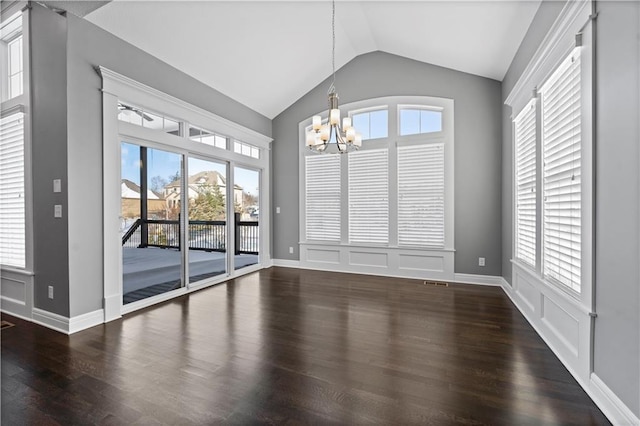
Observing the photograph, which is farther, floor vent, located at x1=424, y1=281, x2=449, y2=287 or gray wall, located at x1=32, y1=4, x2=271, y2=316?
floor vent, located at x1=424, y1=281, x2=449, y2=287

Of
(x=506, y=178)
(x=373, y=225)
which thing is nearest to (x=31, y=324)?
(x=373, y=225)

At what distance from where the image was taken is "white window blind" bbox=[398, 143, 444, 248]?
5.08 m

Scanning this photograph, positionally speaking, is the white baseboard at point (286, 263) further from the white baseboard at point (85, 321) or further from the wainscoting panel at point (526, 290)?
the wainscoting panel at point (526, 290)

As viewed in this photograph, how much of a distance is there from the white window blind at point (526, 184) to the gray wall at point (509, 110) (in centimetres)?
34

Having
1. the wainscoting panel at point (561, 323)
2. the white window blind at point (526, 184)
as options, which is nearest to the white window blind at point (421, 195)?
the white window blind at point (526, 184)

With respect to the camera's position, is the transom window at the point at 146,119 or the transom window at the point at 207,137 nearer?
the transom window at the point at 146,119

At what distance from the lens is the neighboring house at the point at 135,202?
3.55 metres

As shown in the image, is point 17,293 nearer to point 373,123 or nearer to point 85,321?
point 85,321

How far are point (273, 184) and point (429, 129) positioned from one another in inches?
130

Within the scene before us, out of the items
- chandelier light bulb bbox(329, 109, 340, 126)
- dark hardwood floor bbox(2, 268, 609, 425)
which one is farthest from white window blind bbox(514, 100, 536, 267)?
chandelier light bulb bbox(329, 109, 340, 126)

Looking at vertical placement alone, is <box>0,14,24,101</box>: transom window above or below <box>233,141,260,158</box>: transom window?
above

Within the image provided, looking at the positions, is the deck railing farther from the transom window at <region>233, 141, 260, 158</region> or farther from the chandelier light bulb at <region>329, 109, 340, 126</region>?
the chandelier light bulb at <region>329, 109, 340, 126</region>

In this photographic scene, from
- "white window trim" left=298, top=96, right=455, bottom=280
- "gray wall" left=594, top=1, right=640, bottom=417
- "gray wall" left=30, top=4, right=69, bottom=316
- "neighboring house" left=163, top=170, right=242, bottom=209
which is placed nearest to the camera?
"gray wall" left=594, top=1, right=640, bottom=417

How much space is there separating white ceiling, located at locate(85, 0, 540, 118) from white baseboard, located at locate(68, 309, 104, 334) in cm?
312
